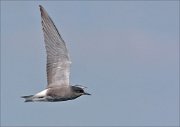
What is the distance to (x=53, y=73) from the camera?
98.1 ft

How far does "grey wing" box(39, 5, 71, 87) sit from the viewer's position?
1142 inches

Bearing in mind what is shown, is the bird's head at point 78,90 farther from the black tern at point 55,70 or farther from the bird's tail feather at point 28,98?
the bird's tail feather at point 28,98

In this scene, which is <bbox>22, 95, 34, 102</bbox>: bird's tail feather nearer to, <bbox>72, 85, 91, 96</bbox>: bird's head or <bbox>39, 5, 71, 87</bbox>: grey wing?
<bbox>39, 5, 71, 87</bbox>: grey wing

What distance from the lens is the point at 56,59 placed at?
29922 millimetres

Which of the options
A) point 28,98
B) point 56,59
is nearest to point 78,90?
point 56,59

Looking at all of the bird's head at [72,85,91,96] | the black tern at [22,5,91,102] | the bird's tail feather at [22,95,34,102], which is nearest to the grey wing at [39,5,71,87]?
the black tern at [22,5,91,102]

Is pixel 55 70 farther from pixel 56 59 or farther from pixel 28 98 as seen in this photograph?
pixel 28 98

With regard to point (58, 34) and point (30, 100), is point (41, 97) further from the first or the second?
point (58, 34)

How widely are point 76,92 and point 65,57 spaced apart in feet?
6.36

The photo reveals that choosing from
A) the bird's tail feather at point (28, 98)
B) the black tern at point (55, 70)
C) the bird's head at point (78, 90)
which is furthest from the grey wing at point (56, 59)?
the bird's tail feather at point (28, 98)

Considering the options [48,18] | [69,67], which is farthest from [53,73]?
[48,18]

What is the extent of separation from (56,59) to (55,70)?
498 mm

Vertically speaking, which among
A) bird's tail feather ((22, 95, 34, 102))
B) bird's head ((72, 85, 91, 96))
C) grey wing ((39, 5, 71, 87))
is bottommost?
bird's tail feather ((22, 95, 34, 102))

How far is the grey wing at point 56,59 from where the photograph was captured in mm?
29011
